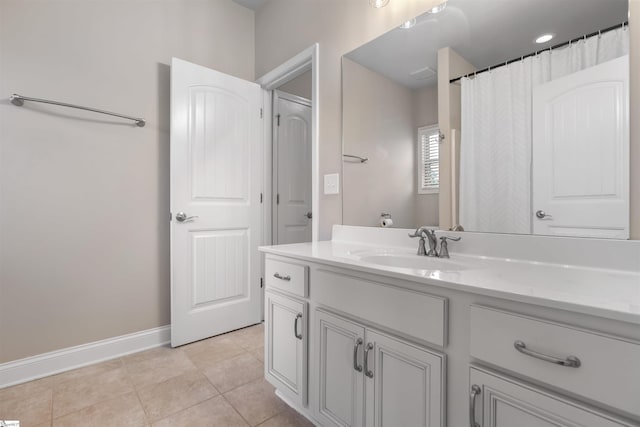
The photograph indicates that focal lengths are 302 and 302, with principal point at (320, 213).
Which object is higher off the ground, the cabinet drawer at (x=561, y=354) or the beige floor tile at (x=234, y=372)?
the cabinet drawer at (x=561, y=354)

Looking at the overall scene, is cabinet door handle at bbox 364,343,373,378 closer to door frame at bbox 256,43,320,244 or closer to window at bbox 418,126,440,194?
window at bbox 418,126,440,194

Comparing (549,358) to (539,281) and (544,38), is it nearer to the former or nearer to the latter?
(539,281)

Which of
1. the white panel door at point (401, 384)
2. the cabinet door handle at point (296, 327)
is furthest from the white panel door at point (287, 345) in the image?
the white panel door at point (401, 384)

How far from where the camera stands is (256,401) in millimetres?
1508

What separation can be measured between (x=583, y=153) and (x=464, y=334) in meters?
0.75

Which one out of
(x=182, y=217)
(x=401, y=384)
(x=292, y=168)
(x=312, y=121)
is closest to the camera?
(x=401, y=384)

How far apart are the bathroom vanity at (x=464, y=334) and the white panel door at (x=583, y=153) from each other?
0.29 feet

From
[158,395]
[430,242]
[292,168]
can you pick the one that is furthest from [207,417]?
[292,168]

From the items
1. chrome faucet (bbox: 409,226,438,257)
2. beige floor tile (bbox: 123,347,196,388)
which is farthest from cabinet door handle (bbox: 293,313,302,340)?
beige floor tile (bbox: 123,347,196,388)

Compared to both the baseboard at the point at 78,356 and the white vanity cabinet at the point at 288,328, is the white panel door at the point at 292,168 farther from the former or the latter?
the white vanity cabinet at the point at 288,328

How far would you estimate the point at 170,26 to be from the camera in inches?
87.0

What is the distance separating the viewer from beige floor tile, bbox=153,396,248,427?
4.41 feet

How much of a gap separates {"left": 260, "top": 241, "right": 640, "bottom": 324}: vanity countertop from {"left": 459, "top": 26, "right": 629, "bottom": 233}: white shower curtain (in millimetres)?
198

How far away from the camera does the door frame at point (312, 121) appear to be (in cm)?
195
